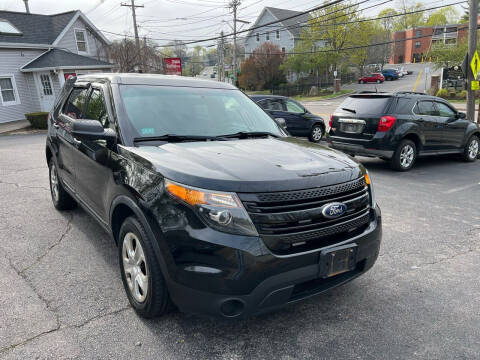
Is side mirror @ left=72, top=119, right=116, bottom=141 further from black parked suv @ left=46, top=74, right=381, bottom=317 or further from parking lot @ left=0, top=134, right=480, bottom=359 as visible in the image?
parking lot @ left=0, top=134, right=480, bottom=359

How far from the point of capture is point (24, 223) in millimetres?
4906

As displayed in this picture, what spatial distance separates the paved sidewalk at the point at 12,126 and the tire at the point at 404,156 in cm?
1706

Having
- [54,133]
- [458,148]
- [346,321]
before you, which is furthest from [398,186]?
[54,133]

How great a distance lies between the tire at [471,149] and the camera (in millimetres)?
9469

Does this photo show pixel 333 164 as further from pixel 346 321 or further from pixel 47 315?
pixel 47 315

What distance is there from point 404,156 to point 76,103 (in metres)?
6.83

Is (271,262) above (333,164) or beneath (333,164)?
beneath

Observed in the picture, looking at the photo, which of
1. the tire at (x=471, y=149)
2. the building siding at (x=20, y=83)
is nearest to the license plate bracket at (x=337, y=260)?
the tire at (x=471, y=149)

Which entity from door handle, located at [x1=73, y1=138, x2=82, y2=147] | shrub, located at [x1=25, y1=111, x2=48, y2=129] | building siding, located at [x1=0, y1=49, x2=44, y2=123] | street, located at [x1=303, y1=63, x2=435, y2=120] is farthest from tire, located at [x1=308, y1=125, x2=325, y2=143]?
building siding, located at [x1=0, y1=49, x2=44, y2=123]

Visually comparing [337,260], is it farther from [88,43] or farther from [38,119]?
[88,43]

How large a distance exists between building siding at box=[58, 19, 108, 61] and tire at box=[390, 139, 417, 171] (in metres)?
22.4

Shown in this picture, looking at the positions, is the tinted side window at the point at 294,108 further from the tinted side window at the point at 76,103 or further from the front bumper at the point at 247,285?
the front bumper at the point at 247,285

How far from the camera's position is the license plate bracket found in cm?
245

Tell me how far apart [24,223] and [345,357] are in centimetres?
434
